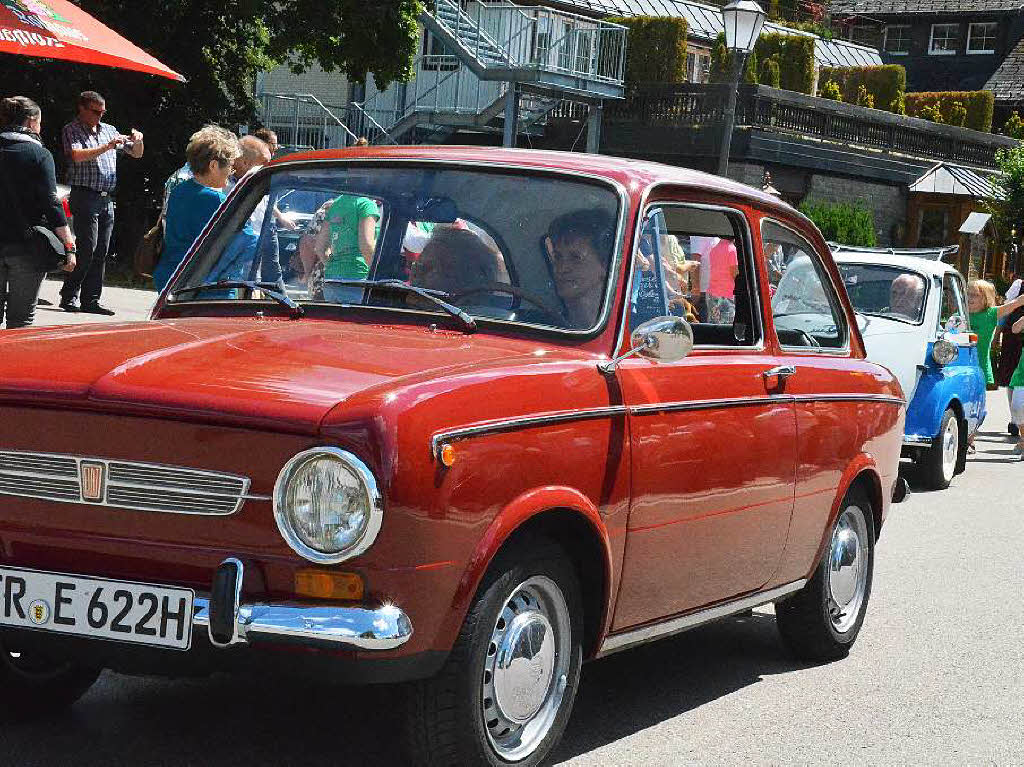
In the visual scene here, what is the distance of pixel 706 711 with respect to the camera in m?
6.01

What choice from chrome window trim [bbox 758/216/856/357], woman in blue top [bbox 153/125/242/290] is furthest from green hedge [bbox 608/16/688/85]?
chrome window trim [bbox 758/216/856/357]

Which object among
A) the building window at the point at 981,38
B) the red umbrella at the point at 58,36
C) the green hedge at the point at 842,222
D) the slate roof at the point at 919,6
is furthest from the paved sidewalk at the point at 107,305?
the building window at the point at 981,38

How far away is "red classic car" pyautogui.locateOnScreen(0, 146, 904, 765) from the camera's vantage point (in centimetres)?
413

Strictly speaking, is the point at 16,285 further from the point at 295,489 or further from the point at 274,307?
the point at 295,489

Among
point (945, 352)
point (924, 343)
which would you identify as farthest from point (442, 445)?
point (924, 343)

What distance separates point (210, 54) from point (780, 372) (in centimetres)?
2216

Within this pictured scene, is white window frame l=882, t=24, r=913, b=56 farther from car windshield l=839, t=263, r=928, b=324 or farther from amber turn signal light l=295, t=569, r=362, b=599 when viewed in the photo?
amber turn signal light l=295, t=569, r=362, b=599

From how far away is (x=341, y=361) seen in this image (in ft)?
15.0

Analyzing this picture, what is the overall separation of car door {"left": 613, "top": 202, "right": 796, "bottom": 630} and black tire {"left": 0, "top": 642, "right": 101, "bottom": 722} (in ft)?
5.69

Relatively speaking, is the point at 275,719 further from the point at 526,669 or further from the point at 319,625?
the point at 319,625

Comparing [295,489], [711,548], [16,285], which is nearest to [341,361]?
[295,489]

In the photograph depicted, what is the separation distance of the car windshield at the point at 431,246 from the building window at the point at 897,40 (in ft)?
225

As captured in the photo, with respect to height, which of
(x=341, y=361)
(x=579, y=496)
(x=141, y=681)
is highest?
(x=341, y=361)

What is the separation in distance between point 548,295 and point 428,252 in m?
0.45
